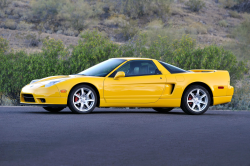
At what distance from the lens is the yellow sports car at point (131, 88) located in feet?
35.8

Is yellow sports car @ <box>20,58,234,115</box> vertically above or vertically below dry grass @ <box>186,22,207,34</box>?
below

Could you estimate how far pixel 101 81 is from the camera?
11.1 metres

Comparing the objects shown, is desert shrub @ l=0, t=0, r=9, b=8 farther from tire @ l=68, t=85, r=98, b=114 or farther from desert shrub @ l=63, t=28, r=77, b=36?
tire @ l=68, t=85, r=98, b=114

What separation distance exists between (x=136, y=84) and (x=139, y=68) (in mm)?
528

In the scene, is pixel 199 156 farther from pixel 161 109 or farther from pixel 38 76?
pixel 38 76

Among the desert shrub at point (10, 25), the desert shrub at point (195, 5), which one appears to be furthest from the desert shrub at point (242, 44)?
the desert shrub at point (10, 25)

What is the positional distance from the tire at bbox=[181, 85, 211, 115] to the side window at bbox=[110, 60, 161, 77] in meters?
0.98

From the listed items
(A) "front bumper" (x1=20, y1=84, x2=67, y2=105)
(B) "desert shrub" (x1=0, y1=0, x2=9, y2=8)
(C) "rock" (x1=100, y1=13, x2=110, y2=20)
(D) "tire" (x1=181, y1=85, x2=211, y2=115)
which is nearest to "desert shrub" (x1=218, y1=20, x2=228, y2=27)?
(C) "rock" (x1=100, y1=13, x2=110, y2=20)

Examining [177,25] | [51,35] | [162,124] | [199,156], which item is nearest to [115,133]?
[162,124]

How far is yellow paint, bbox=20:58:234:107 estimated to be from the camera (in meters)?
10.9

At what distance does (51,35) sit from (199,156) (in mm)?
43394

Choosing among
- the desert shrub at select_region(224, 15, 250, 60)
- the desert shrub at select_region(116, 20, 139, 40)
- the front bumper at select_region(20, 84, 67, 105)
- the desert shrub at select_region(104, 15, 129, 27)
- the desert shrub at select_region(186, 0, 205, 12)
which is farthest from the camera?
the desert shrub at select_region(186, 0, 205, 12)

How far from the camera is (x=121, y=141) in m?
7.20

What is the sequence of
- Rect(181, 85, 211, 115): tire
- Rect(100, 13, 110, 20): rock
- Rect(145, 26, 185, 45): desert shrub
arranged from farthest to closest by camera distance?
Rect(100, 13, 110, 20): rock, Rect(145, 26, 185, 45): desert shrub, Rect(181, 85, 211, 115): tire
